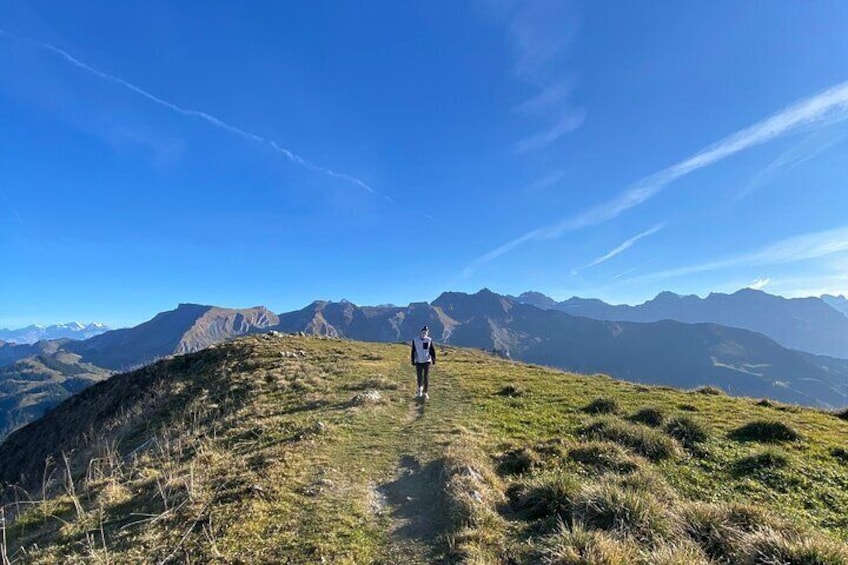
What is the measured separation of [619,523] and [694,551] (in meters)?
1.29

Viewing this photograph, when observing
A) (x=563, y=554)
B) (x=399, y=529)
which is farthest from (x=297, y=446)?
(x=563, y=554)

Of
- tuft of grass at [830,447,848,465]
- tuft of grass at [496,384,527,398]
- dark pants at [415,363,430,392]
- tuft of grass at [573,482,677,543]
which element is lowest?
tuft of grass at [830,447,848,465]

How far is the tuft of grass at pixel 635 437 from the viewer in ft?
42.6

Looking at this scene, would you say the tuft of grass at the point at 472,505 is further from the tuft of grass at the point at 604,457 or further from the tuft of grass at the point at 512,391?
the tuft of grass at the point at 512,391

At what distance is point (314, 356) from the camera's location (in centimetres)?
3962

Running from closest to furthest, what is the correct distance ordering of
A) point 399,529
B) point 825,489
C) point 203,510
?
point 399,529 → point 203,510 → point 825,489

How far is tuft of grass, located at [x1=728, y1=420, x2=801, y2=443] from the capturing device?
591 inches

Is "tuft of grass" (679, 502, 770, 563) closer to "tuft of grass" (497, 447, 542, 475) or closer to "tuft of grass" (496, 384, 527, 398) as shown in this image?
"tuft of grass" (497, 447, 542, 475)

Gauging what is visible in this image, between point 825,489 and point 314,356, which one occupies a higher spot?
point 314,356

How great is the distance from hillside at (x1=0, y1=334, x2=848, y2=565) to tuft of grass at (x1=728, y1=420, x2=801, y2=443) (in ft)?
0.21

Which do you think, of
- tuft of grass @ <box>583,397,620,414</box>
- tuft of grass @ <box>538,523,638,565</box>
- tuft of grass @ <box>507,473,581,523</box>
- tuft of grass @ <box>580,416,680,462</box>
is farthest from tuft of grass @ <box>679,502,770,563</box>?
tuft of grass @ <box>583,397,620,414</box>

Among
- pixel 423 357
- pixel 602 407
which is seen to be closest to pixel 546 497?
pixel 602 407

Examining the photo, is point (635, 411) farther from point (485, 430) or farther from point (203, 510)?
point (203, 510)

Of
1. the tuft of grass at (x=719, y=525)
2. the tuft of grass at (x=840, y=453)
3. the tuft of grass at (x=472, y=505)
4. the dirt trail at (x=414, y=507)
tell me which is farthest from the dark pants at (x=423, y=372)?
the tuft of grass at (x=840, y=453)
